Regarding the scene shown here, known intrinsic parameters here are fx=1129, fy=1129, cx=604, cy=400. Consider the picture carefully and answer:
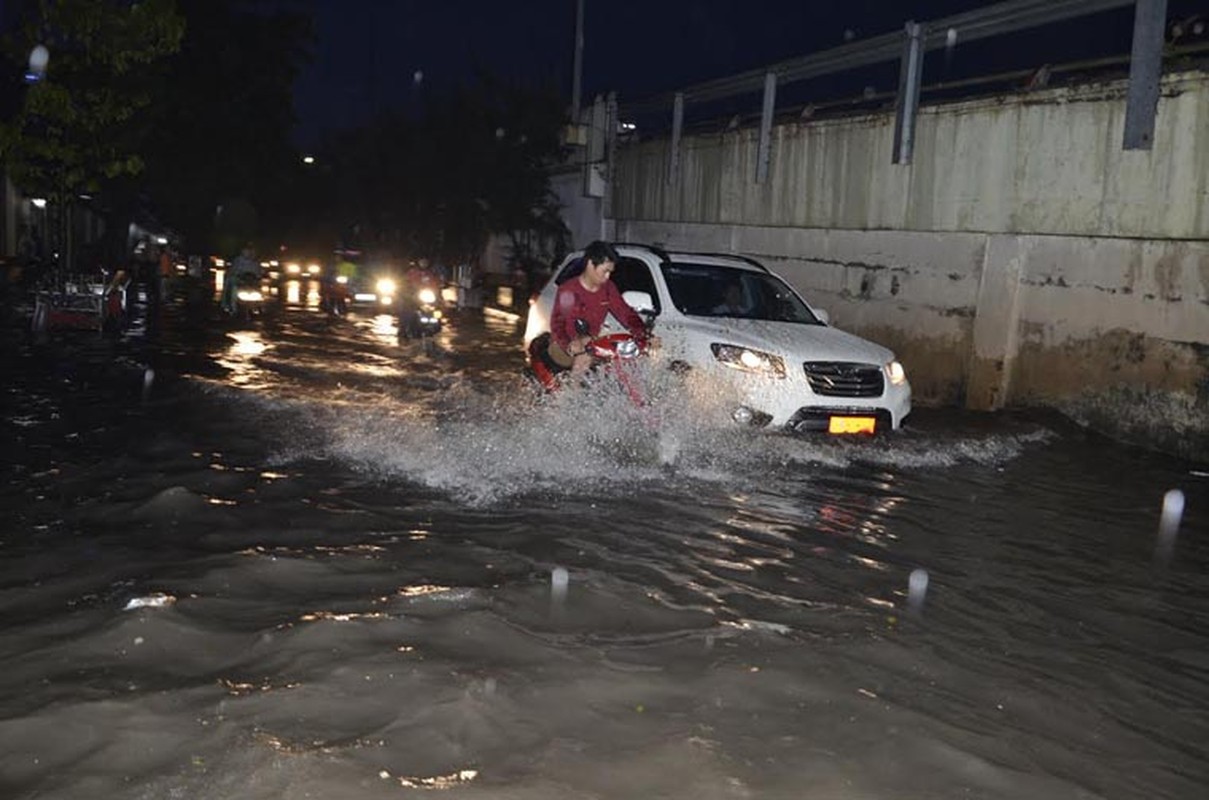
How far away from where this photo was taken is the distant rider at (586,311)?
350 inches

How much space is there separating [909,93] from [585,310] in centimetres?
808

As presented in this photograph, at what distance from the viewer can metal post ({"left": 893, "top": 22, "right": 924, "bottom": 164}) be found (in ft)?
49.6

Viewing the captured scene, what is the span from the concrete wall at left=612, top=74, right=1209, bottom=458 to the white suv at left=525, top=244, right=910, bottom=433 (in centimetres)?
300

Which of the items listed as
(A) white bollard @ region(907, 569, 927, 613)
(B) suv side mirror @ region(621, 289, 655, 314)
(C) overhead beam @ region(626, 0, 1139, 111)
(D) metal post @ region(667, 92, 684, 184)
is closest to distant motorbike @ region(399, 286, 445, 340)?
(D) metal post @ region(667, 92, 684, 184)

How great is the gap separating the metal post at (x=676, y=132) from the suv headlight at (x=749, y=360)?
14.0 metres

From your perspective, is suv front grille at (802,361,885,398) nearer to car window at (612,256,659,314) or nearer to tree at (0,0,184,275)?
car window at (612,256,659,314)

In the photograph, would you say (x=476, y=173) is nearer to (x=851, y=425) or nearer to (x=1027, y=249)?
(x=1027, y=249)

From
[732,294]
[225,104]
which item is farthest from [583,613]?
[225,104]

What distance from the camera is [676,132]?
2300cm

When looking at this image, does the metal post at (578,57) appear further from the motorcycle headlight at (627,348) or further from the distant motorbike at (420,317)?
the motorcycle headlight at (627,348)

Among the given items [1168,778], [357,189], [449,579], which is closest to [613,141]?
[449,579]

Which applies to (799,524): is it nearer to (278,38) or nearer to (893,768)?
(893,768)

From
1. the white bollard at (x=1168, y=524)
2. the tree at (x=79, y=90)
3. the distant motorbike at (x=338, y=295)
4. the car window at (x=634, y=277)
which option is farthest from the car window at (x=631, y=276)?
the distant motorbike at (x=338, y=295)

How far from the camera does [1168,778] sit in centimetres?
394
